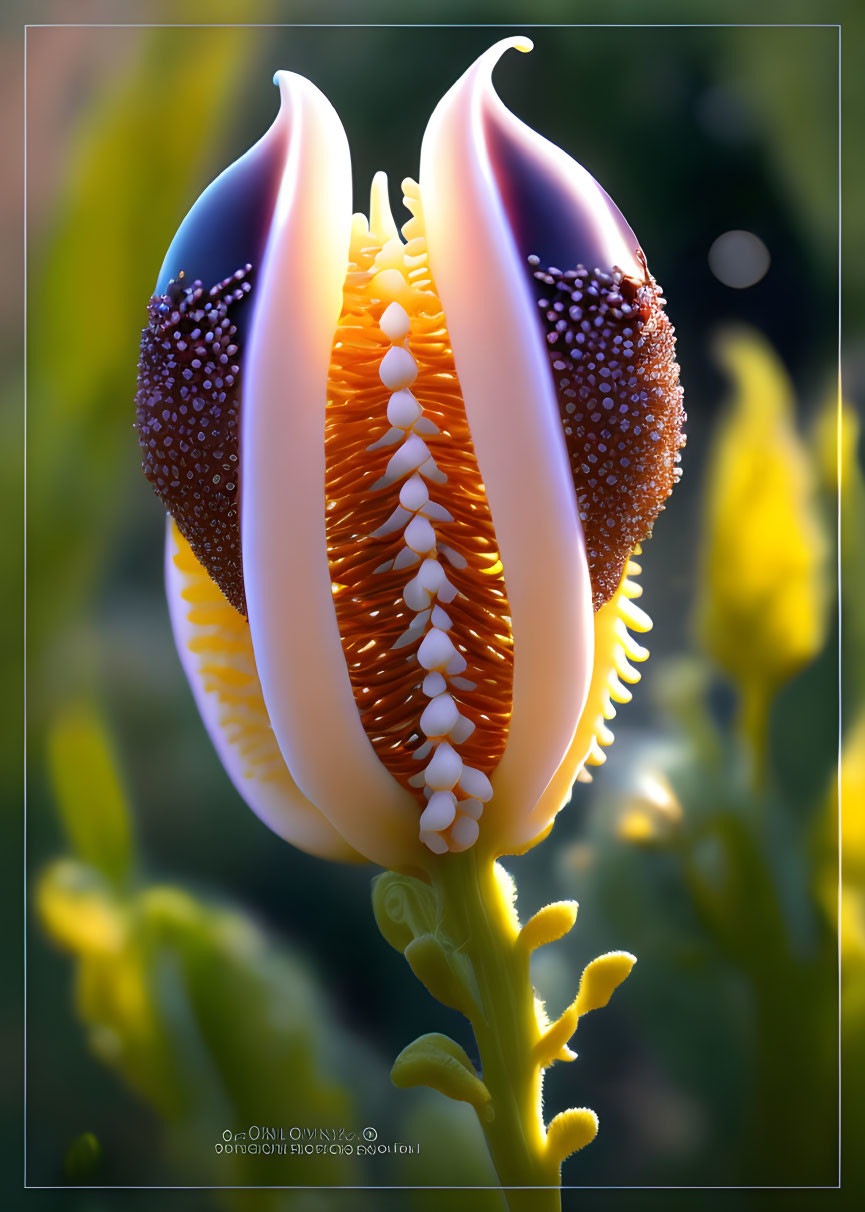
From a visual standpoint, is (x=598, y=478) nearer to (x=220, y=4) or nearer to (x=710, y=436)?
(x=710, y=436)

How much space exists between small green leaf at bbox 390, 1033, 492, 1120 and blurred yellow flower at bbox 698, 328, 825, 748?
1.14 feet

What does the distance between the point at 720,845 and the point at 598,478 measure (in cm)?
38

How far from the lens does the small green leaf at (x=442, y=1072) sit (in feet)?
2.52

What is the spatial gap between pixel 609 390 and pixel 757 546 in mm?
300

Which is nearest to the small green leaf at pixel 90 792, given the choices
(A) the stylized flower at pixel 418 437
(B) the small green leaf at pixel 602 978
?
(A) the stylized flower at pixel 418 437

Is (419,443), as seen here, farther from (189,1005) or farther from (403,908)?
(189,1005)

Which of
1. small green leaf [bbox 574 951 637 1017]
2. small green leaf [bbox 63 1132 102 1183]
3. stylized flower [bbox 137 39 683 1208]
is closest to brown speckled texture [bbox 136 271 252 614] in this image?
stylized flower [bbox 137 39 683 1208]

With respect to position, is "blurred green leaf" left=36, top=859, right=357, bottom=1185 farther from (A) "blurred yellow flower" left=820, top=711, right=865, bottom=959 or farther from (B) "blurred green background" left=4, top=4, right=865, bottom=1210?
(A) "blurred yellow flower" left=820, top=711, right=865, bottom=959

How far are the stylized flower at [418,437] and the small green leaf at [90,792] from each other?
0.26 m

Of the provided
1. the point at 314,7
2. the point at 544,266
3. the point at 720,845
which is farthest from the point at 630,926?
the point at 314,7

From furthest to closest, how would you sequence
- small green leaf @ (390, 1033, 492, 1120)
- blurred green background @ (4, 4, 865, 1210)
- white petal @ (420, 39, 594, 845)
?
blurred green background @ (4, 4, 865, 1210) → small green leaf @ (390, 1033, 492, 1120) → white petal @ (420, 39, 594, 845)

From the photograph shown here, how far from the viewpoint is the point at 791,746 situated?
2.97 ft

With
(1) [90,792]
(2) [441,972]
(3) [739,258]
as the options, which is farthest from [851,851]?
(1) [90,792]

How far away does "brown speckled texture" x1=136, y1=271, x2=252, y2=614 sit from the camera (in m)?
0.66
